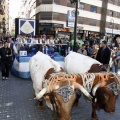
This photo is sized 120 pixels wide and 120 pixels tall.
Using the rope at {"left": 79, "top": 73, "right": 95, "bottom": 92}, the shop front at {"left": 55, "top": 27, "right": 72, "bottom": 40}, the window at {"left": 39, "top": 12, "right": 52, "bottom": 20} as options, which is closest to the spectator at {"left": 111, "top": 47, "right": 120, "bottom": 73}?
the rope at {"left": 79, "top": 73, "right": 95, "bottom": 92}

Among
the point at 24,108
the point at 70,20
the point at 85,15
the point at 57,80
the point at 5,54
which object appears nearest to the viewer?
the point at 57,80

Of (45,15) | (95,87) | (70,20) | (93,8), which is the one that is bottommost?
(95,87)

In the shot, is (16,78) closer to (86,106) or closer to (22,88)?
(22,88)

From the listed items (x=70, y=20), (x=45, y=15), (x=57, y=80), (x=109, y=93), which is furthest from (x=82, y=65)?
(x=45, y=15)

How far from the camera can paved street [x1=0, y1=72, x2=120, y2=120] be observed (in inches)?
215

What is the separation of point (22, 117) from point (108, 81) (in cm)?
254

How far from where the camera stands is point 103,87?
4363 millimetres

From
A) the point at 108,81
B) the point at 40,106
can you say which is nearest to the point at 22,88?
the point at 40,106

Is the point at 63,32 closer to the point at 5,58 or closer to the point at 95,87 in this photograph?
the point at 5,58

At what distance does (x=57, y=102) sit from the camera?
A: 12.2 ft

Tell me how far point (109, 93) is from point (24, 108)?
112 inches

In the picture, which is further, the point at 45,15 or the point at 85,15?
the point at 85,15

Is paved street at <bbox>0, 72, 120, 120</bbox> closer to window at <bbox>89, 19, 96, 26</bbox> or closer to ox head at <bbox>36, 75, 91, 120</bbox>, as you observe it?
ox head at <bbox>36, 75, 91, 120</bbox>

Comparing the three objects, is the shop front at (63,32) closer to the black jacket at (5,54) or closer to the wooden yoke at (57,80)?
the black jacket at (5,54)
